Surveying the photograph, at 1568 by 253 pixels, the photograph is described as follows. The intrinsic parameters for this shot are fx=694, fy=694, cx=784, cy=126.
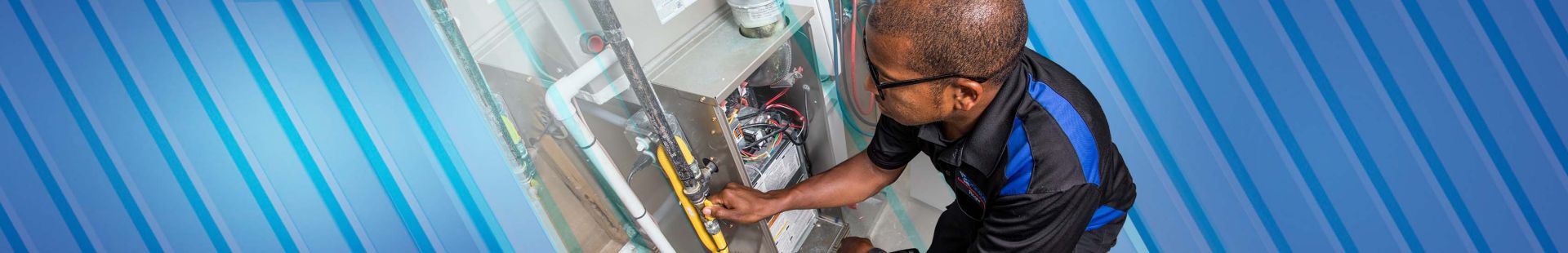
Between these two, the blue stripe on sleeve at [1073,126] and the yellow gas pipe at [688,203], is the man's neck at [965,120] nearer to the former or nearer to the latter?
the blue stripe on sleeve at [1073,126]

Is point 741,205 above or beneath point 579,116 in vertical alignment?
beneath

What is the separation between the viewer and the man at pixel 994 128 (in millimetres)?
931

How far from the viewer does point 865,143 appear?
2072 mm

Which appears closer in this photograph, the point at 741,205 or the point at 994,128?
the point at 994,128

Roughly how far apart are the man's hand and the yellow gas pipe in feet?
0.10

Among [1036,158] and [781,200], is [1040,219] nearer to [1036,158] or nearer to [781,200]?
[1036,158]

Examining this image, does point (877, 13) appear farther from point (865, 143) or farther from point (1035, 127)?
point (865, 143)

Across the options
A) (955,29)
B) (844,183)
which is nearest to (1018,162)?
(955,29)

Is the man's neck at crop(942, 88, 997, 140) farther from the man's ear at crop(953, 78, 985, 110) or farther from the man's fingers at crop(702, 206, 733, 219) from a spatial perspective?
the man's fingers at crop(702, 206, 733, 219)

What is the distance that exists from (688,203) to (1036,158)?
2.04ft

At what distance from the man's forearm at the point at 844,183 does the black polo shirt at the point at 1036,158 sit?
26cm

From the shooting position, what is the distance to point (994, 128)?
1.13 metres

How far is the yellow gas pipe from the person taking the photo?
1.20m

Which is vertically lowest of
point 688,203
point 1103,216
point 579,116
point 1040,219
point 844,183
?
point 1103,216
